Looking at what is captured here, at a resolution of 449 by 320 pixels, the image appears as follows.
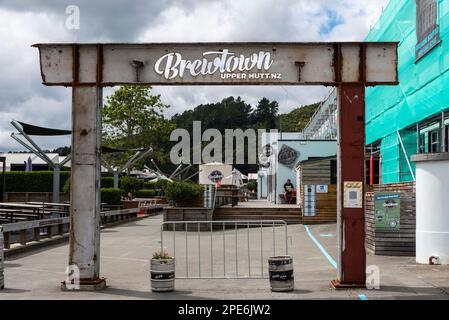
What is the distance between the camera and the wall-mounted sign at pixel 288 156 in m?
39.6

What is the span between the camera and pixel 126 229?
25.3 meters

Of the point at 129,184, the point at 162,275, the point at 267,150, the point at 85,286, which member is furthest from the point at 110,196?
the point at 267,150

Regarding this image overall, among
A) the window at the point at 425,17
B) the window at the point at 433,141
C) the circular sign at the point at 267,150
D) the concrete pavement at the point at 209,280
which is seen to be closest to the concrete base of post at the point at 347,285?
the concrete pavement at the point at 209,280

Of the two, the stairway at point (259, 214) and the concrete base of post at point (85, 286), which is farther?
the stairway at point (259, 214)

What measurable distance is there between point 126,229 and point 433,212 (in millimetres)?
15299

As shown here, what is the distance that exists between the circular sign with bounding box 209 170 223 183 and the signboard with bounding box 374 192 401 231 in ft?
78.1

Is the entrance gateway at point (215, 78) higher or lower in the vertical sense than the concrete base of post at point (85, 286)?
higher

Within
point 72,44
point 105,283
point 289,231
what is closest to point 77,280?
point 105,283

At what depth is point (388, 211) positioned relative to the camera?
15.1 meters

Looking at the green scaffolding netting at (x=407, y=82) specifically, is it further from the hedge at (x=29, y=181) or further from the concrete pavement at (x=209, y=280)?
the hedge at (x=29, y=181)

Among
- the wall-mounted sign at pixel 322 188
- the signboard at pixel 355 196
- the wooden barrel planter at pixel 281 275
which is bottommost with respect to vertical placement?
the wooden barrel planter at pixel 281 275

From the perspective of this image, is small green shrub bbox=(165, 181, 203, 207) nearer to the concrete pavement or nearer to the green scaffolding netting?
the concrete pavement

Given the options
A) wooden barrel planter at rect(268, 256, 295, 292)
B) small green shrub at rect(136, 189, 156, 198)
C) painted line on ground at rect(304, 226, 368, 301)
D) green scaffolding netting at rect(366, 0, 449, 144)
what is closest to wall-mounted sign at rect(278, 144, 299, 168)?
green scaffolding netting at rect(366, 0, 449, 144)

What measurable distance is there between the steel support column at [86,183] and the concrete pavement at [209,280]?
25.5 inches
